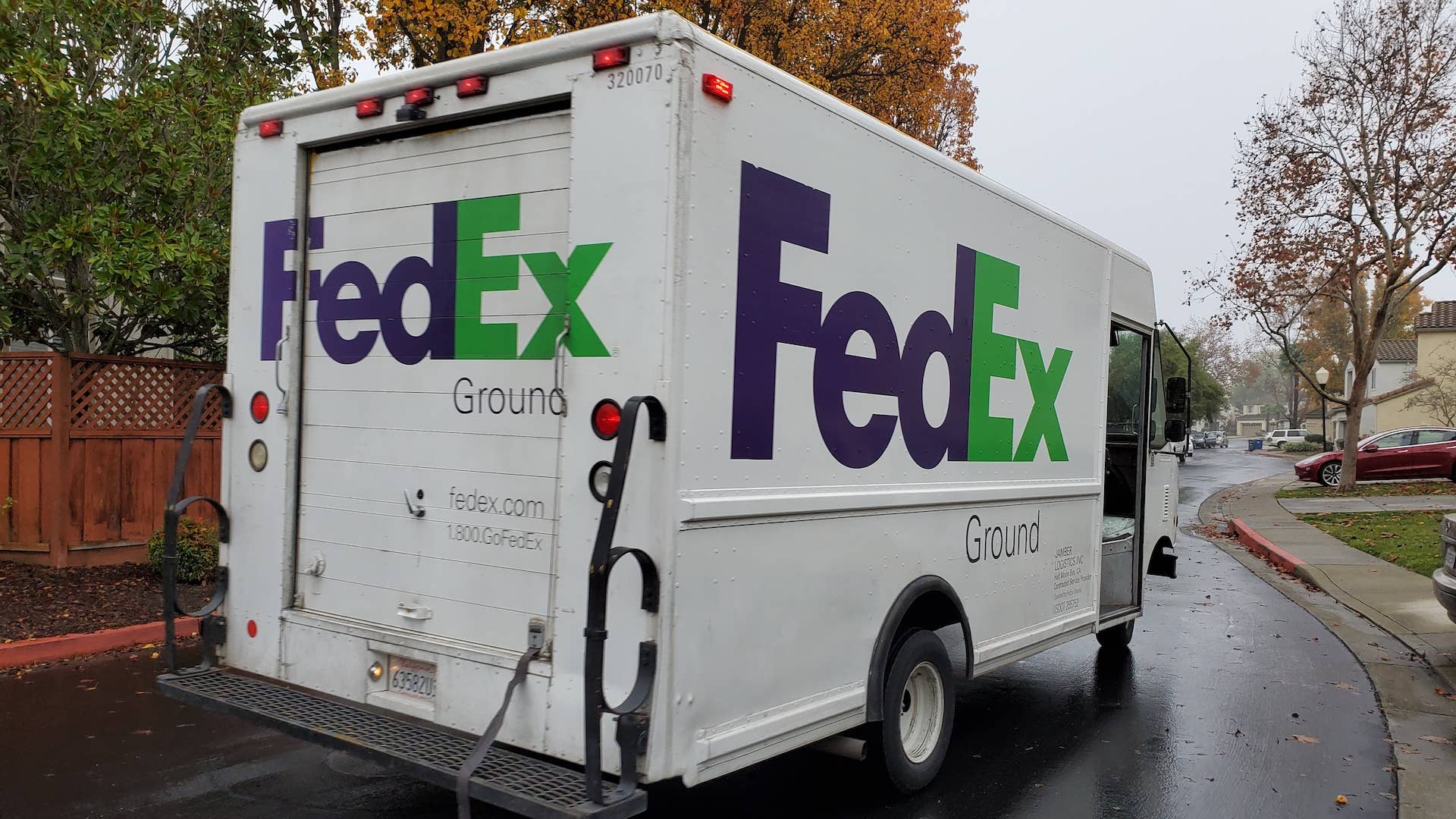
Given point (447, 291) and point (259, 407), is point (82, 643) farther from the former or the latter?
point (447, 291)

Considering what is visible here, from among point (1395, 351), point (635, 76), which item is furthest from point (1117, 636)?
point (1395, 351)

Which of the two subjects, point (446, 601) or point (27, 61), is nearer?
point (446, 601)

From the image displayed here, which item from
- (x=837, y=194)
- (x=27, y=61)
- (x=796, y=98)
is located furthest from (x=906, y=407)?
(x=27, y=61)

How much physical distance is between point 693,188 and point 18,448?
8.57 m

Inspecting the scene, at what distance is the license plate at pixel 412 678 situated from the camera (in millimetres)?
3822

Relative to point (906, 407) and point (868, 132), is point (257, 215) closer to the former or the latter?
point (868, 132)

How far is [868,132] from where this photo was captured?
13.9 ft

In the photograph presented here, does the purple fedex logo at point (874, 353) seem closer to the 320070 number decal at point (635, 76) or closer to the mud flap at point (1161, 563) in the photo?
the 320070 number decal at point (635, 76)

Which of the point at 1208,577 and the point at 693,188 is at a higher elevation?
the point at 693,188

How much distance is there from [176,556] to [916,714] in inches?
134

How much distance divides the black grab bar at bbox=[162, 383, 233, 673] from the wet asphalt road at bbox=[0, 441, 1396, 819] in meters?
0.70

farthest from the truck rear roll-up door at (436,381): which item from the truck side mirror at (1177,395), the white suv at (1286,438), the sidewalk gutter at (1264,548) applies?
the white suv at (1286,438)

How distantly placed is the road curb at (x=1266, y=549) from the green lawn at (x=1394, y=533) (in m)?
1.07

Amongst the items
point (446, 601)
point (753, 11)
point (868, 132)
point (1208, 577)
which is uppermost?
point (753, 11)
